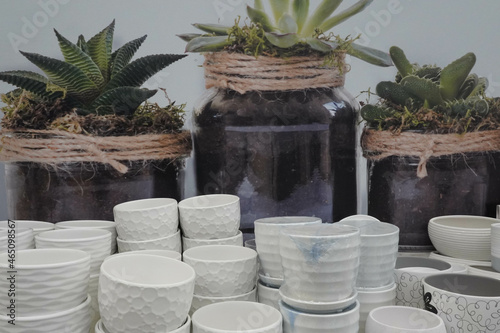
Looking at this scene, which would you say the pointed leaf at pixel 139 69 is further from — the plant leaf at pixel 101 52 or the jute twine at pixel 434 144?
the jute twine at pixel 434 144

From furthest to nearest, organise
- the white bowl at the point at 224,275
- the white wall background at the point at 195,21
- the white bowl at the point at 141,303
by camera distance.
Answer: the white wall background at the point at 195,21 < the white bowl at the point at 224,275 < the white bowl at the point at 141,303

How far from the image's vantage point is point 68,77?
92cm

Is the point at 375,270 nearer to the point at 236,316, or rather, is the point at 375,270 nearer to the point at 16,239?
the point at 236,316

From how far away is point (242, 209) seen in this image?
951 millimetres

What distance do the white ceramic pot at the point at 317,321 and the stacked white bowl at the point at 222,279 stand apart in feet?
0.31

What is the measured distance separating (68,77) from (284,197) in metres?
0.44

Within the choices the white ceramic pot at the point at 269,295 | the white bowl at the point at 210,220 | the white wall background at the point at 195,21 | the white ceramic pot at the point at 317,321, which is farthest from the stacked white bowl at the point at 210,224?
the white wall background at the point at 195,21

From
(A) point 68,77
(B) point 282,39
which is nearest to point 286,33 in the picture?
(B) point 282,39

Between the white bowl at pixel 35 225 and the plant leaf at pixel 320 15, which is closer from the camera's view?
the white bowl at pixel 35 225

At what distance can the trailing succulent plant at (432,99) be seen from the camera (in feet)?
3.07

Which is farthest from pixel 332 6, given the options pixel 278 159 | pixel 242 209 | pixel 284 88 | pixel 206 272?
pixel 206 272

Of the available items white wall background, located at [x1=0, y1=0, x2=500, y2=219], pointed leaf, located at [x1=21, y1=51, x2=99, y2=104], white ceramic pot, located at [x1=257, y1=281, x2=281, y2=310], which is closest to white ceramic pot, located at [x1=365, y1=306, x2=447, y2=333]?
white ceramic pot, located at [x1=257, y1=281, x2=281, y2=310]

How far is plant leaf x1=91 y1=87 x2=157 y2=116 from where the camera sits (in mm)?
911

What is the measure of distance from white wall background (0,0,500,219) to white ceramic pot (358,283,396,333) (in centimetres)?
82
